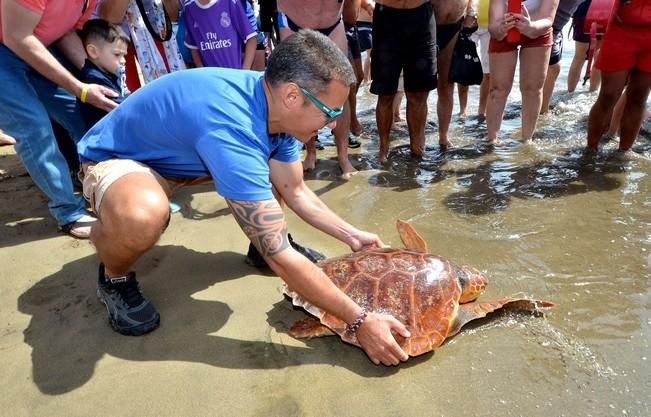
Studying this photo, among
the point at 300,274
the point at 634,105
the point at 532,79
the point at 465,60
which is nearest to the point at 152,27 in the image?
the point at 300,274

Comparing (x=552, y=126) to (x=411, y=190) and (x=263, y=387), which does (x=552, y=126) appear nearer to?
(x=411, y=190)

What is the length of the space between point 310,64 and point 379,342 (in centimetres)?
109

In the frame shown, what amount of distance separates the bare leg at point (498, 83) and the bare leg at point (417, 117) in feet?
2.14

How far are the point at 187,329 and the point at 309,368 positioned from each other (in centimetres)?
63

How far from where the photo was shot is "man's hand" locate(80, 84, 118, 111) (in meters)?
2.70

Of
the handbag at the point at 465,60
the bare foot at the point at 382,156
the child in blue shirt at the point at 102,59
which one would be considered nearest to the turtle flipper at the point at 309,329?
the child in blue shirt at the point at 102,59

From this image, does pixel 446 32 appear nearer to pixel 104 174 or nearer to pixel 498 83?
pixel 498 83

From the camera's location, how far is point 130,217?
74.7 inches

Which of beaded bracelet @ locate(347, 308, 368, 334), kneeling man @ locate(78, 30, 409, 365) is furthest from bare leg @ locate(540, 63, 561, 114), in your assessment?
beaded bracelet @ locate(347, 308, 368, 334)

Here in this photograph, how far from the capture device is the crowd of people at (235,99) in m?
1.71

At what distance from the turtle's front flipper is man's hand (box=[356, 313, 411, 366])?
343mm

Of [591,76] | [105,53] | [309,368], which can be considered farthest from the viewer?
[591,76]

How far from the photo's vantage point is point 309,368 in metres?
1.85

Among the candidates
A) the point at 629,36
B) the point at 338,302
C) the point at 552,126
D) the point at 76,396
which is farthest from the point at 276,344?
the point at 552,126
